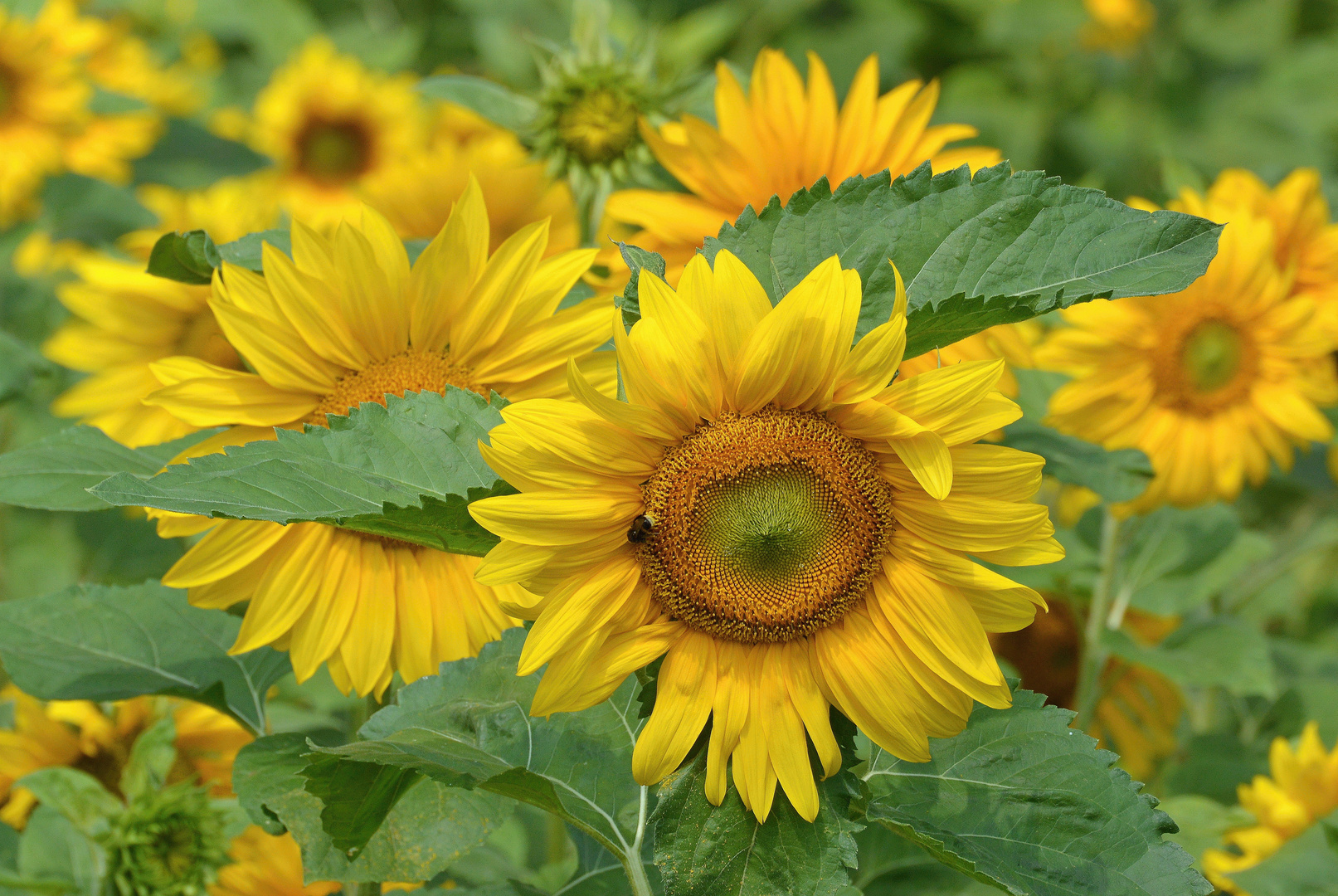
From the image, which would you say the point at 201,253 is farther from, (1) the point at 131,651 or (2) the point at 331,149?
(2) the point at 331,149

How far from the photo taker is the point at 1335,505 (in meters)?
2.48

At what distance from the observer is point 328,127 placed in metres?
3.03

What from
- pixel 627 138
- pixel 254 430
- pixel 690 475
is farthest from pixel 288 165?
pixel 690 475

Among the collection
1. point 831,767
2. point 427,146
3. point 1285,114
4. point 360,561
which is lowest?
point 831,767

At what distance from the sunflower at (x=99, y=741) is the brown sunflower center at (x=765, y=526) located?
2.50 ft

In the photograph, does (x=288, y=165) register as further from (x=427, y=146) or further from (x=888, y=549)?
(x=888, y=549)

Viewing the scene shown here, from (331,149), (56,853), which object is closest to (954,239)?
(56,853)

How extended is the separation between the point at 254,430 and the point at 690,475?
43 centimetres

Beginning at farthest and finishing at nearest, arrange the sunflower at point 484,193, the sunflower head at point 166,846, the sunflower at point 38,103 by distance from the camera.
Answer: the sunflower at point 38,103, the sunflower at point 484,193, the sunflower head at point 166,846

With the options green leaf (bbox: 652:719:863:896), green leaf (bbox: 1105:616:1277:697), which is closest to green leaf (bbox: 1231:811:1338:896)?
green leaf (bbox: 1105:616:1277:697)

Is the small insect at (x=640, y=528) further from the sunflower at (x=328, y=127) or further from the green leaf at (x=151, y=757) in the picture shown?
the sunflower at (x=328, y=127)

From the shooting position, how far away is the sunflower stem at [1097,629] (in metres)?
1.65

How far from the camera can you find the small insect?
87 cm

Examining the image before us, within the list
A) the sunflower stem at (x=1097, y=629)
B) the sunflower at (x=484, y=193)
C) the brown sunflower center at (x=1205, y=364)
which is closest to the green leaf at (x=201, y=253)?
the sunflower at (x=484, y=193)
